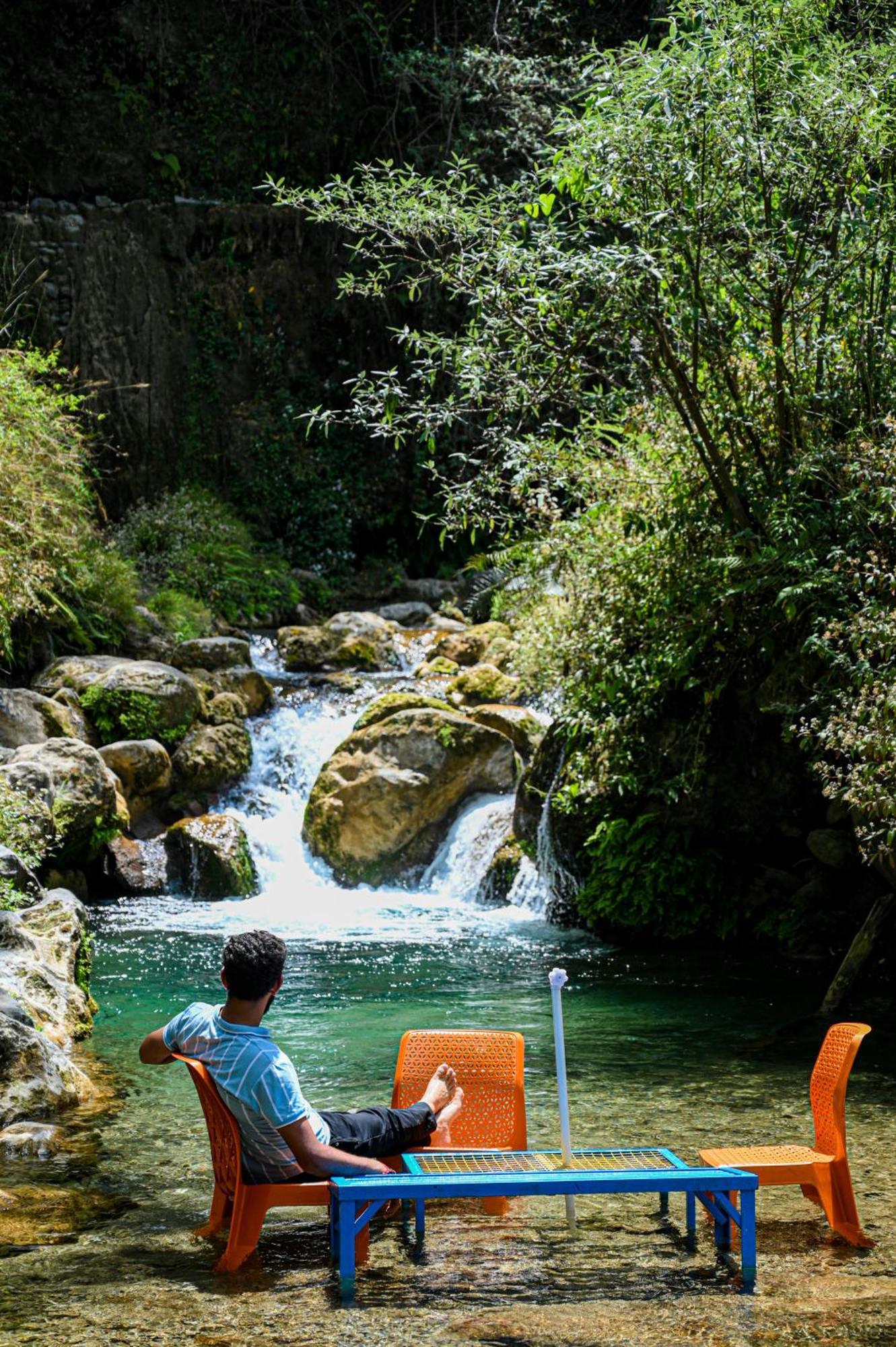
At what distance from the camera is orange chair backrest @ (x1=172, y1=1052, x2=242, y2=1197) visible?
373cm

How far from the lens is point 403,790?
12602 millimetres

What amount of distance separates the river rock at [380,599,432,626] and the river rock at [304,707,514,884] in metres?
5.74

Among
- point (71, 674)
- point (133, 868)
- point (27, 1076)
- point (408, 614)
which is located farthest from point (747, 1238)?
point (408, 614)

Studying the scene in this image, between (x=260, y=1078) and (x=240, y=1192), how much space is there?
0.32 m

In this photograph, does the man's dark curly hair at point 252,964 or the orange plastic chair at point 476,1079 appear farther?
the orange plastic chair at point 476,1079

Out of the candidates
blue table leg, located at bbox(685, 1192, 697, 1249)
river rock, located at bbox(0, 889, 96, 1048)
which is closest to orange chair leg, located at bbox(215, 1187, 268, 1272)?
blue table leg, located at bbox(685, 1192, 697, 1249)

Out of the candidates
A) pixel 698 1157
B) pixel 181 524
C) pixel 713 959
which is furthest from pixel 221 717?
pixel 698 1157

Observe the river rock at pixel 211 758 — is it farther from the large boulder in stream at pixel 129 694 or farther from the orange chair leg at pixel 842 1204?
the orange chair leg at pixel 842 1204

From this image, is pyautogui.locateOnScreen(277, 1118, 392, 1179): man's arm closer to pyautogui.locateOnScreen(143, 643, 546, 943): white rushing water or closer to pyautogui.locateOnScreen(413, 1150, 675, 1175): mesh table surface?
pyautogui.locateOnScreen(413, 1150, 675, 1175): mesh table surface

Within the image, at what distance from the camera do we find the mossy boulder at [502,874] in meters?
11.7

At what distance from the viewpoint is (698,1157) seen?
16.4 feet

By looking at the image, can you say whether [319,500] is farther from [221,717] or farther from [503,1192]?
[503,1192]

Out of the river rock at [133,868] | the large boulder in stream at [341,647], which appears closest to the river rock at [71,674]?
the river rock at [133,868]

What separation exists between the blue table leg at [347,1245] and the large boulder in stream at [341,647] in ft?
42.1
